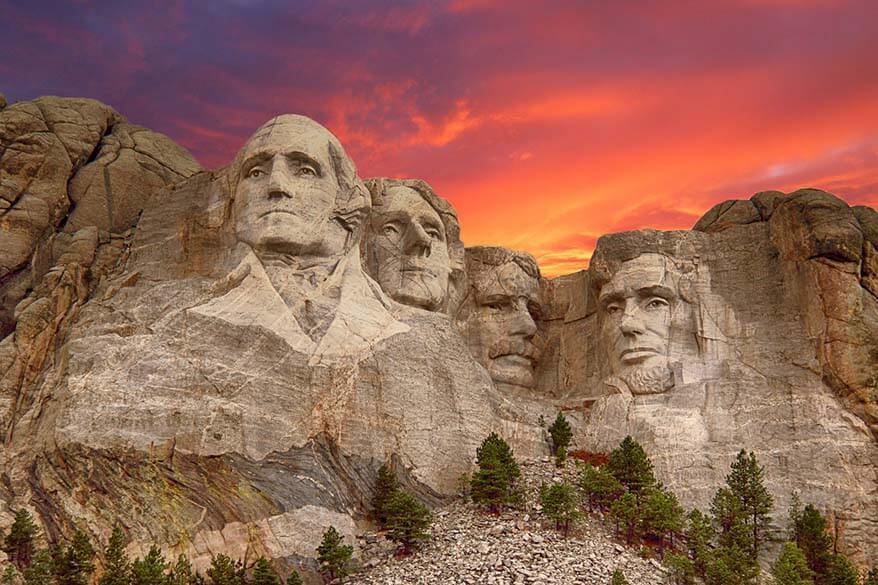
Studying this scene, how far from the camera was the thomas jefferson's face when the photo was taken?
42.2 meters

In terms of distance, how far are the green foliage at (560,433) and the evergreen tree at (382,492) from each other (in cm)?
631

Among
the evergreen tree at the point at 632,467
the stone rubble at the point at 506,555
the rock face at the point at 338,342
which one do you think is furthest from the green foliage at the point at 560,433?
the stone rubble at the point at 506,555

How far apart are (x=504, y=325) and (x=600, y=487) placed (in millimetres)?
9560

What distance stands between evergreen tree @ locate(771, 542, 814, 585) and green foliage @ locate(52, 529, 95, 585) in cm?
1590

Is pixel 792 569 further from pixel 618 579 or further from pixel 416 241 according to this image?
pixel 416 241

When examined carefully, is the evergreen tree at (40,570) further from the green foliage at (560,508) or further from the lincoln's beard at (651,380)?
the lincoln's beard at (651,380)

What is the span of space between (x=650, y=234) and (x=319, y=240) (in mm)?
10894

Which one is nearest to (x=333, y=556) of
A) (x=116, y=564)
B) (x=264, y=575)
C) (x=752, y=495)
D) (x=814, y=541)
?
(x=264, y=575)

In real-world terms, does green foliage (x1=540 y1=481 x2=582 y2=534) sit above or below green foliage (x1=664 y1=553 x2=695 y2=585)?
above

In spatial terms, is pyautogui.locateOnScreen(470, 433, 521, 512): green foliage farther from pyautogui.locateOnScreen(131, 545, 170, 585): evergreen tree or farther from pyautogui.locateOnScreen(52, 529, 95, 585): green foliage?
pyautogui.locateOnScreen(52, 529, 95, 585): green foliage

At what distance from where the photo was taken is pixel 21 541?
29453 millimetres

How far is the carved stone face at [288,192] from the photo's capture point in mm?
35344

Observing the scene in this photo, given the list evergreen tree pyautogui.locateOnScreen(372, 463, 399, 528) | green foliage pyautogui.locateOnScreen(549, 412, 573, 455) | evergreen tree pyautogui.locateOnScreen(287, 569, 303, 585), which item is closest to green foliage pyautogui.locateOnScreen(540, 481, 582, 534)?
evergreen tree pyautogui.locateOnScreen(372, 463, 399, 528)

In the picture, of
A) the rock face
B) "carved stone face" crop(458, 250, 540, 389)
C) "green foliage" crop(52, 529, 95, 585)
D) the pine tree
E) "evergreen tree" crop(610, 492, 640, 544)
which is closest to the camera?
"green foliage" crop(52, 529, 95, 585)
